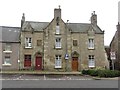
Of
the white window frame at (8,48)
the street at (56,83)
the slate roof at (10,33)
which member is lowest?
the street at (56,83)

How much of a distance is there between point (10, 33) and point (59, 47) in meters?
9.08

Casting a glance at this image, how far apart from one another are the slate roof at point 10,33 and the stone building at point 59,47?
6.11 ft

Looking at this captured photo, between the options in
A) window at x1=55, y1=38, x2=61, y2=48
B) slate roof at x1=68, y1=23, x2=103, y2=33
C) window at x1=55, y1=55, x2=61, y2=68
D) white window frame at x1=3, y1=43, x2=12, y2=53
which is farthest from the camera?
slate roof at x1=68, y1=23, x2=103, y2=33

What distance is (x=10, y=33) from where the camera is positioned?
4903cm

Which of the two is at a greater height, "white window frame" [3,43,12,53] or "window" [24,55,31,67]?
"white window frame" [3,43,12,53]

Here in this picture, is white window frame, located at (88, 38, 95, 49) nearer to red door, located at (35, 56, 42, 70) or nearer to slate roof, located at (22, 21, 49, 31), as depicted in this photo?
slate roof, located at (22, 21, 49, 31)

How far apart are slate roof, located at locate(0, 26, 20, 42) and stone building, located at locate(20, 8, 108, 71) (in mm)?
1863

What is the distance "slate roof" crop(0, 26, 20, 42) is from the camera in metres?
47.2

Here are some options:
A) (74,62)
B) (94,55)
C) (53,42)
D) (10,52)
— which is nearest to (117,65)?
(94,55)

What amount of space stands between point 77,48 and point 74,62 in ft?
7.92

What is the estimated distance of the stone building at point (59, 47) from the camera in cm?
4644

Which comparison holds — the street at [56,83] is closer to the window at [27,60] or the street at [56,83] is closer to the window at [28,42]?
the window at [27,60]

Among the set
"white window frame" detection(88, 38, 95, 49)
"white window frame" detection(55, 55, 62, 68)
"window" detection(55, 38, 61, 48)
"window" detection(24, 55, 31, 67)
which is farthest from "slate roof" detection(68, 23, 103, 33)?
"window" detection(24, 55, 31, 67)

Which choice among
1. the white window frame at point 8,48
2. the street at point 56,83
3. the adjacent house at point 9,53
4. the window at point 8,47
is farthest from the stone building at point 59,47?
the street at point 56,83
